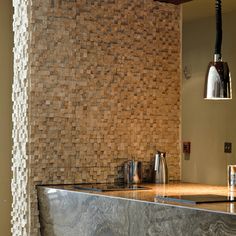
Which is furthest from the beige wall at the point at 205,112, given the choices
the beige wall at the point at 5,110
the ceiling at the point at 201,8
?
the beige wall at the point at 5,110

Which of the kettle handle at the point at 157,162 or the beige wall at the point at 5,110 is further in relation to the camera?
the beige wall at the point at 5,110

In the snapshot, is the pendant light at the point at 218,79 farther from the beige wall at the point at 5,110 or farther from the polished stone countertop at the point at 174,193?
the beige wall at the point at 5,110

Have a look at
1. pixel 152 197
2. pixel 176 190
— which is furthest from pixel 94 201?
pixel 176 190

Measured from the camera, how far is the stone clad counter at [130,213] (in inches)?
96.4

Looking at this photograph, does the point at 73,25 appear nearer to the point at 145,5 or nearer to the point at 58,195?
the point at 145,5

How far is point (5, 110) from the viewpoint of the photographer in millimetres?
5004

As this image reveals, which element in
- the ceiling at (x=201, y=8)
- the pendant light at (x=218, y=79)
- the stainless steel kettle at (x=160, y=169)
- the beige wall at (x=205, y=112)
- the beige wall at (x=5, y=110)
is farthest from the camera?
the beige wall at (x=205, y=112)

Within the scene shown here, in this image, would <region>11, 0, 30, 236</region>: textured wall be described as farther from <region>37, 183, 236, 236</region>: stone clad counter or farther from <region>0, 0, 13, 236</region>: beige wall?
<region>0, 0, 13, 236</region>: beige wall

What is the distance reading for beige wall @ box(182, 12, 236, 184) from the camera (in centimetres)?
578

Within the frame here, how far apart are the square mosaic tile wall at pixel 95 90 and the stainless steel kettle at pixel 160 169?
8 centimetres

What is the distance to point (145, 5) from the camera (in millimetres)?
4078

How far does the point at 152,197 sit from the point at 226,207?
508mm

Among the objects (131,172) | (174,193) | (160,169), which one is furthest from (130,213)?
(160,169)

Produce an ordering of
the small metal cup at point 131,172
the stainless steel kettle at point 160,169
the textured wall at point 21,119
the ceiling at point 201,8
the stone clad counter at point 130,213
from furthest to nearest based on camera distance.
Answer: the ceiling at point 201,8 → the stainless steel kettle at point 160,169 → the small metal cup at point 131,172 → the textured wall at point 21,119 → the stone clad counter at point 130,213
